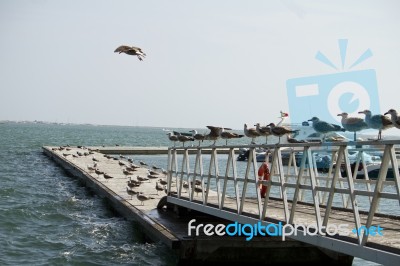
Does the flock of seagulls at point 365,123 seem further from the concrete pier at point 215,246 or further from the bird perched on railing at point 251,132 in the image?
the concrete pier at point 215,246

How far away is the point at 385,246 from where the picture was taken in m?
8.90

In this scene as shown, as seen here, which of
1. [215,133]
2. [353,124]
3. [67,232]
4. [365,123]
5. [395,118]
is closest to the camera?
[395,118]

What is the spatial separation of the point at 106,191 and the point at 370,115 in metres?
15.9

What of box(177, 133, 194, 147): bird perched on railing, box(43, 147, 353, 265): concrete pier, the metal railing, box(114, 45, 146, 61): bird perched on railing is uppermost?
box(114, 45, 146, 61): bird perched on railing

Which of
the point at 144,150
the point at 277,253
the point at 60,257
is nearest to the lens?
the point at 277,253

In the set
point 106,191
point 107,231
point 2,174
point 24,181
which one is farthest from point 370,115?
point 2,174

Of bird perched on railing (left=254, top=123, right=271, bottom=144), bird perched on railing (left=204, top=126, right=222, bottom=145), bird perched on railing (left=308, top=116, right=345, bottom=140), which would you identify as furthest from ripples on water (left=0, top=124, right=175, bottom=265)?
bird perched on railing (left=308, top=116, right=345, bottom=140)

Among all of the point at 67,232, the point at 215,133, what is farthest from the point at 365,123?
the point at 67,232

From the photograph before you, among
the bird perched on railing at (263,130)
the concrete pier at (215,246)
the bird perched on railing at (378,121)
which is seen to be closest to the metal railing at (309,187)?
the bird perched on railing at (378,121)

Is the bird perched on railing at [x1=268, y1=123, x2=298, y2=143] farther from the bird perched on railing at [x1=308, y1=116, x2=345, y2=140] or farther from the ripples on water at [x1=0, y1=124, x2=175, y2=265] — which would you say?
the ripples on water at [x1=0, y1=124, x2=175, y2=265]

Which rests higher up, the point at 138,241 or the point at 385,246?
the point at 385,246

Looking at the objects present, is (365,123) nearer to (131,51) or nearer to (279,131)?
(279,131)

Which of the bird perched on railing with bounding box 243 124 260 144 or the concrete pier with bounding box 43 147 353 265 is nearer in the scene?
the concrete pier with bounding box 43 147 353 265

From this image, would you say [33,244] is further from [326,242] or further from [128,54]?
[326,242]
